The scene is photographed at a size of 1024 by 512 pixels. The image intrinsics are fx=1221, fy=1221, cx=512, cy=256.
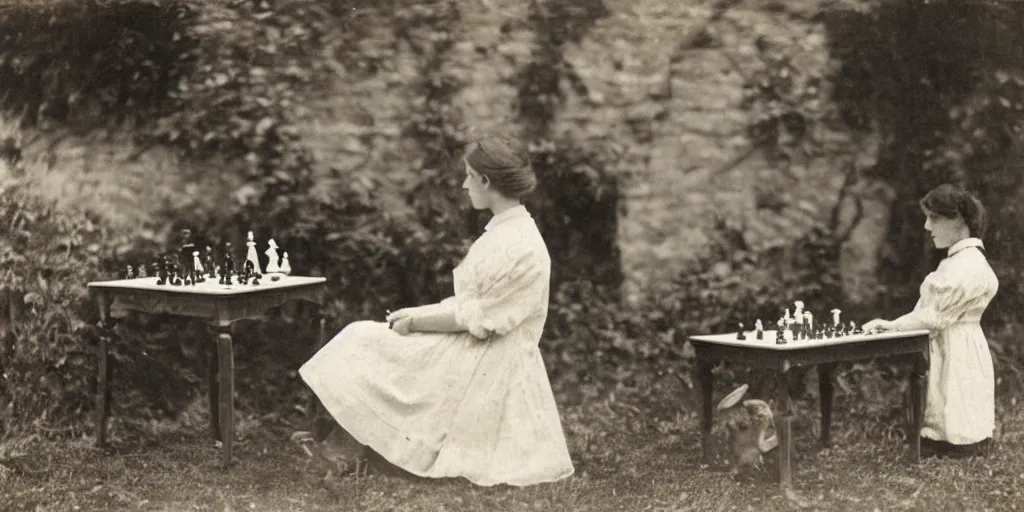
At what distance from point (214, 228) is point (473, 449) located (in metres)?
2.78

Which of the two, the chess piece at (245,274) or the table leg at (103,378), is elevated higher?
the chess piece at (245,274)

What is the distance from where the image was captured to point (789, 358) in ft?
19.1

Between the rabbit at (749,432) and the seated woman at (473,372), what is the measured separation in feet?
3.53

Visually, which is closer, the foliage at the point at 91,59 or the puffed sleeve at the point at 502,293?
the puffed sleeve at the point at 502,293

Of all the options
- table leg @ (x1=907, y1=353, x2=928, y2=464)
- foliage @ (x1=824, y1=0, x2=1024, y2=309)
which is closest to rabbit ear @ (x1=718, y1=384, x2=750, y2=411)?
table leg @ (x1=907, y1=353, x2=928, y2=464)

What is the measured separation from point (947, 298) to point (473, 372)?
105 inches

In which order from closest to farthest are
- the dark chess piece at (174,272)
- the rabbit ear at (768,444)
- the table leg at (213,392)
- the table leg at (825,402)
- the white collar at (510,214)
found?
the white collar at (510,214) < the rabbit ear at (768,444) < the dark chess piece at (174,272) < the table leg at (825,402) < the table leg at (213,392)

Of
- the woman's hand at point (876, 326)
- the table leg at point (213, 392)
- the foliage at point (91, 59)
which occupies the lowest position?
the table leg at point (213, 392)

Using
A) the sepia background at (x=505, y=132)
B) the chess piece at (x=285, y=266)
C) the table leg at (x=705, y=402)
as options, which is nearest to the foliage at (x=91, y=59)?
the sepia background at (x=505, y=132)

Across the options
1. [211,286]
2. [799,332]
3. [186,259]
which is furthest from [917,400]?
[186,259]

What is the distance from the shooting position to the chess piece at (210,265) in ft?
22.2

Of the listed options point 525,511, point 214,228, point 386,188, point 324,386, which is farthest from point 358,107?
point 525,511

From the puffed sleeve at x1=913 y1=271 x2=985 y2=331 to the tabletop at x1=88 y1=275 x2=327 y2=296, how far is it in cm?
328

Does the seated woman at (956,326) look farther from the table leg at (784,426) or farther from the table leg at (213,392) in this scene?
the table leg at (213,392)
